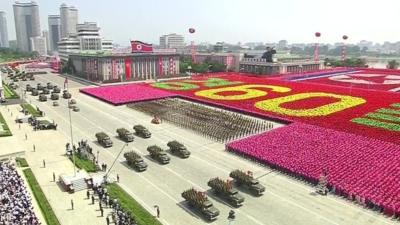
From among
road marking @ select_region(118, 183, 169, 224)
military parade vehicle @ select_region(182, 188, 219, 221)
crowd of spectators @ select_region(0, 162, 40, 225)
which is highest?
crowd of spectators @ select_region(0, 162, 40, 225)

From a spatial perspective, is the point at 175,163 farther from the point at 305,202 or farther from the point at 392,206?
the point at 392,206

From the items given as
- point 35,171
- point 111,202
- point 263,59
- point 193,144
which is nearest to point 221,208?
point 111,202

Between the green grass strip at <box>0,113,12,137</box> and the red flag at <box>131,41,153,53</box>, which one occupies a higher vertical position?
the red flag at <box>131,41,153,53</box>

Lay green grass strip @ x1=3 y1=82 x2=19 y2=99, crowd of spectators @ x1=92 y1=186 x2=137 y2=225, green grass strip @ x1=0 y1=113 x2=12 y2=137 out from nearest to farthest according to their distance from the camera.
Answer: crowd of spectators @ x1=92 y1=186 x2=137 y2=225 → green grass strip @ x1=0 y1=113 x2=12 y2=137 → green grass strip @ x1=3 y1=82 x2=19 y2=99

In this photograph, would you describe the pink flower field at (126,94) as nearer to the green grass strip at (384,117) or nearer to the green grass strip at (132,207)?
the green grass strip at (384,117)

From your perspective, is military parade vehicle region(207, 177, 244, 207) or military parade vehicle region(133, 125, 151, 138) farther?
military parade vehicle region(133, 125, 151, 138)

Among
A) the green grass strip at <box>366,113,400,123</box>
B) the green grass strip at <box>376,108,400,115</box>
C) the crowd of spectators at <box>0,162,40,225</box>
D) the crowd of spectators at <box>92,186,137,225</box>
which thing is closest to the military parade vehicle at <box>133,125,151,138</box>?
the crowd of spectators at <box>92,186,137,225</box>

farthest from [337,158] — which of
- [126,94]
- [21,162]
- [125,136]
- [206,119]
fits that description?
[126,94]

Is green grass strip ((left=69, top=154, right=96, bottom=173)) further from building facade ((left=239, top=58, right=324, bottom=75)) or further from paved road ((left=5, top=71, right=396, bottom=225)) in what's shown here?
building facade ((left=239, top=58, right=324, bottom=75))
